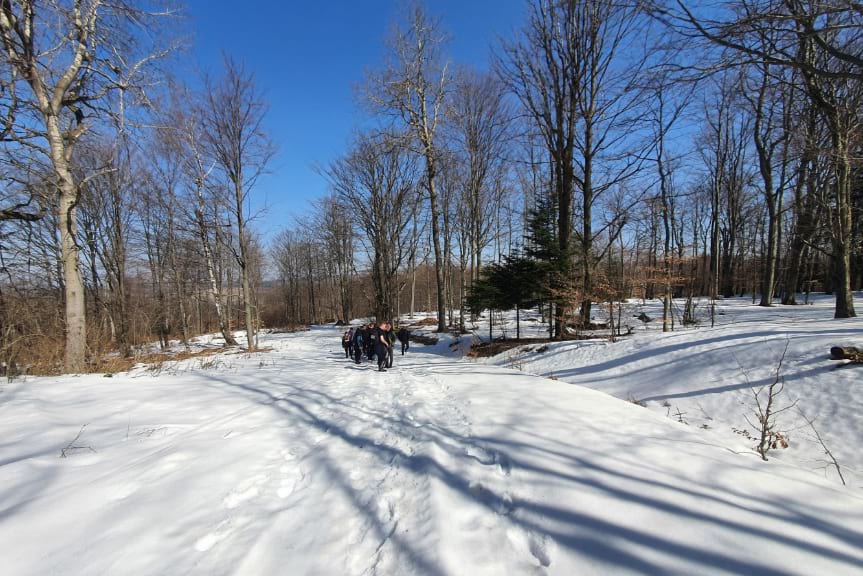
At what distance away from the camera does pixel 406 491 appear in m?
2.88

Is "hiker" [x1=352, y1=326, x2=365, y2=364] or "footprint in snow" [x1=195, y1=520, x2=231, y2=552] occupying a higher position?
"footprint in snow" [x1=195, y1=520, x2=231, y2=552]

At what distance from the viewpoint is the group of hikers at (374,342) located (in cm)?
984

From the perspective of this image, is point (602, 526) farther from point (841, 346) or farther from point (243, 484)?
point (841, 346)

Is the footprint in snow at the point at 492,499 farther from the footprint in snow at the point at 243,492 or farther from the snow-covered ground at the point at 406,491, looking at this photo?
the footprint in snow at the point at 243,492

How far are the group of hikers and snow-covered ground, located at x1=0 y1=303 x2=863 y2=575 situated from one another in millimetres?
4337

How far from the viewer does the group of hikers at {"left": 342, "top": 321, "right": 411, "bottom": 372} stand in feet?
32.3

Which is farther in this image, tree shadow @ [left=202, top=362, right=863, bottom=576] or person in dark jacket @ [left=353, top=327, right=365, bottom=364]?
person in dark jacket @ [left=353, top=327, right=365, bottom=364]

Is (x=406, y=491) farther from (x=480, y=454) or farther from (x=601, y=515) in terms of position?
(x=601, y=515)

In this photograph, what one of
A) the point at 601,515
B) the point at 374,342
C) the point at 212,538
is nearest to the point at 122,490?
the point at 212,538

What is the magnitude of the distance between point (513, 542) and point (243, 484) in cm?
241

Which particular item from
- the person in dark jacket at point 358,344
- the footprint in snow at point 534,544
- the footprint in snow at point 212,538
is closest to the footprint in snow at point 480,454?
the footprint in snow at point 534,544

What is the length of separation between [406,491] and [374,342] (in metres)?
8.01

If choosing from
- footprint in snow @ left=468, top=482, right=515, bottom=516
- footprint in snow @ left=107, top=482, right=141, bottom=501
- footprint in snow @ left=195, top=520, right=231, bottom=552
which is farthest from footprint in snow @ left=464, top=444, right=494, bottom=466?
footprint in snow @ left=107, top=482, right=141, bottom=501

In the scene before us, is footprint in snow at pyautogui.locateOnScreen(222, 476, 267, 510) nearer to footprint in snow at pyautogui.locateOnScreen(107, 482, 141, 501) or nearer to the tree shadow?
the tree shadow
